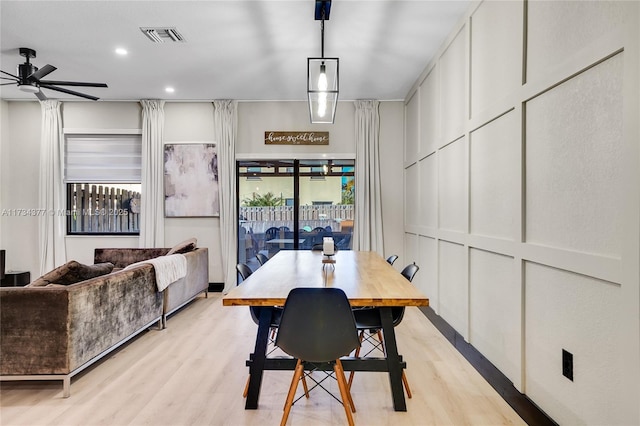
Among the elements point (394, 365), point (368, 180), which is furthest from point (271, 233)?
point (394, 365)

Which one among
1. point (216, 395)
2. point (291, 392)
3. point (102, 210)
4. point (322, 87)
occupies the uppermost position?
point (322, 87)

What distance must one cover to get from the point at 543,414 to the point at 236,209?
4.76 meters

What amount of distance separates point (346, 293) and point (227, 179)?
13.7 feet

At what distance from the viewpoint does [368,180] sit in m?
5.66

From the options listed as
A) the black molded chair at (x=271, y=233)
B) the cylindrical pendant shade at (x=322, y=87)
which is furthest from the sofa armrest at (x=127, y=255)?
the cylindrical pendant shade at (x=322, y=87)

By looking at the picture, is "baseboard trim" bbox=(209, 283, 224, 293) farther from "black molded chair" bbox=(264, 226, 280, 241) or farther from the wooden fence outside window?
the wooden fence outside window

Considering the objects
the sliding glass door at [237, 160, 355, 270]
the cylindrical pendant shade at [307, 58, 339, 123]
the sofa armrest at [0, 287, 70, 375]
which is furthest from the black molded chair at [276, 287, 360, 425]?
the sliding glass door at [237, 160, 355, 270]

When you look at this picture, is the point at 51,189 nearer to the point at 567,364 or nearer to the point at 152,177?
the point at 152,177

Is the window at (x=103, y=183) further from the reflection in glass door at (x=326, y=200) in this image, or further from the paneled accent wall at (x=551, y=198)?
the paneled accent wall at (x=551, y=198)

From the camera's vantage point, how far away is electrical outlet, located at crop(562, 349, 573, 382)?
1.77m

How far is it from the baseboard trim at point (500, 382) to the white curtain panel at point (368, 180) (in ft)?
7.01

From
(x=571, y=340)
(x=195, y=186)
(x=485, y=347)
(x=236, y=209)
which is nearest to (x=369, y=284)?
(x=571, y=340)

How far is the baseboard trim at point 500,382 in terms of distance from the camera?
2027 millimetres

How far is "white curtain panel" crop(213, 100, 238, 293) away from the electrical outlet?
184 inches
